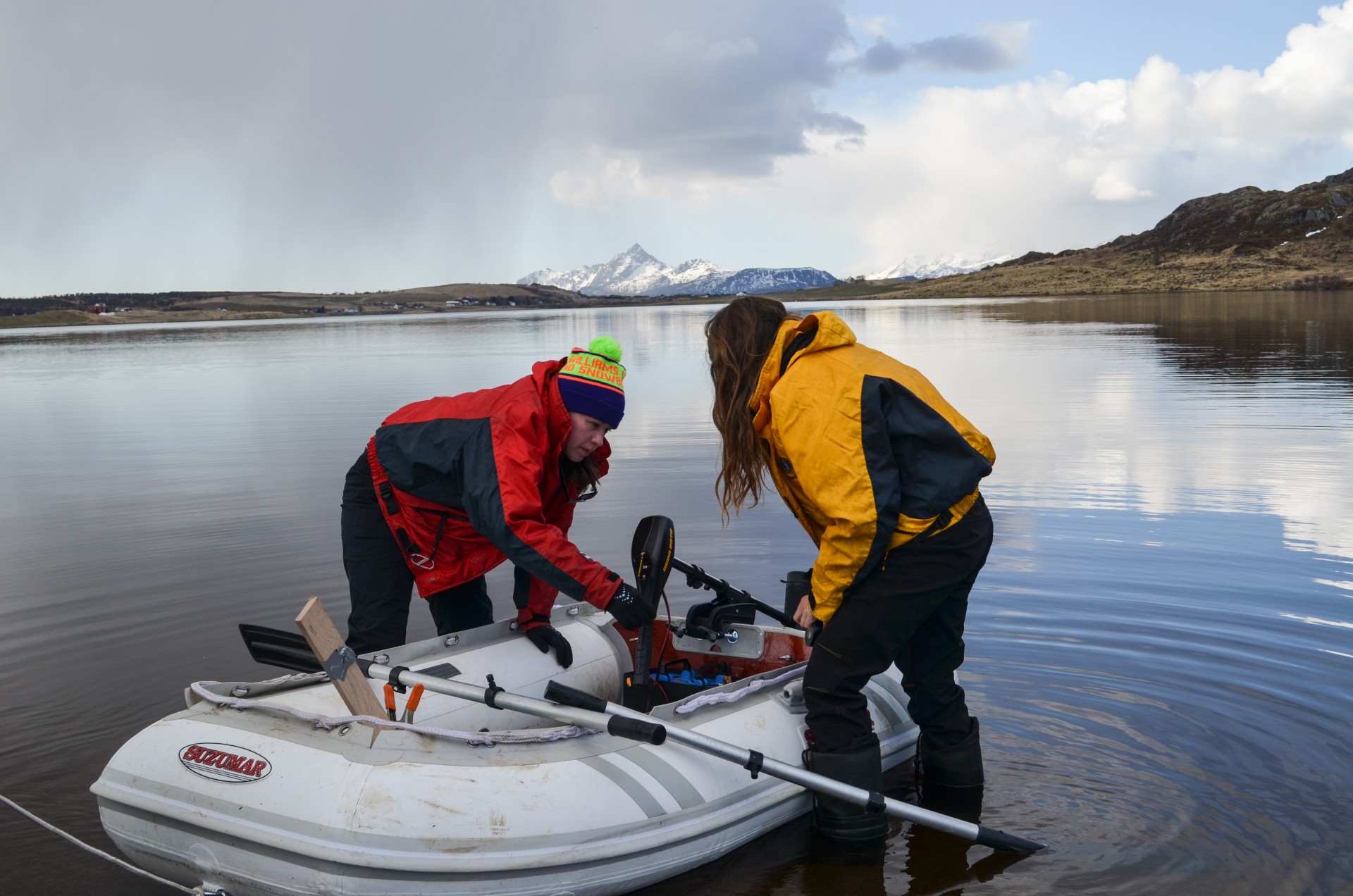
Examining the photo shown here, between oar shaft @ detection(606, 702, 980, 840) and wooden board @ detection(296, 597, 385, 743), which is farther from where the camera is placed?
oar shaft @ detection(606, 702, 980, 840)

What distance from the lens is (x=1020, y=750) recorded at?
17.2 feet

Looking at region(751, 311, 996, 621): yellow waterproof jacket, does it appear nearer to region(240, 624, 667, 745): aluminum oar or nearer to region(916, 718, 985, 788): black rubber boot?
region(240, 624, 667, 745): aluminum oar

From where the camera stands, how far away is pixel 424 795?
364cm

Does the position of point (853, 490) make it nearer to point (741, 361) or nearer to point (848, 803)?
point (741, 361)

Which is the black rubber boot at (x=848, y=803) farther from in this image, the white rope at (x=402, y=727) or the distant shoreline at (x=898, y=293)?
the distant shoreline at (x=898, y=293)

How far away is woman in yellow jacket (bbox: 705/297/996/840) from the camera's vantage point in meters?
3.67

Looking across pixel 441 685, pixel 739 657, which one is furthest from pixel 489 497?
pixel 739 657

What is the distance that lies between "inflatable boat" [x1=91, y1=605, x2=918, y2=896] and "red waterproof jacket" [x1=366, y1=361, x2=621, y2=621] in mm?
534

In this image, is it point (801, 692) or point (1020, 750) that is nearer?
point (801, 692)

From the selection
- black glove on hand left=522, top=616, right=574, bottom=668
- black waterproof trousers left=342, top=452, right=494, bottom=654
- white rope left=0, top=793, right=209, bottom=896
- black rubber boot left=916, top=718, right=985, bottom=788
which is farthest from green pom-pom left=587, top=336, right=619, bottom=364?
white rope left=0, top=793, right=209, bottom=896

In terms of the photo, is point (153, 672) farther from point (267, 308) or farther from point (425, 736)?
point (267, 308)

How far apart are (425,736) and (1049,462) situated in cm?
965

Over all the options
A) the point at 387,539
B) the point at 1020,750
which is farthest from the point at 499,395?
the point at 1020,750

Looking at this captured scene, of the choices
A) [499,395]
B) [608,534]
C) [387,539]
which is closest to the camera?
[499,395]
